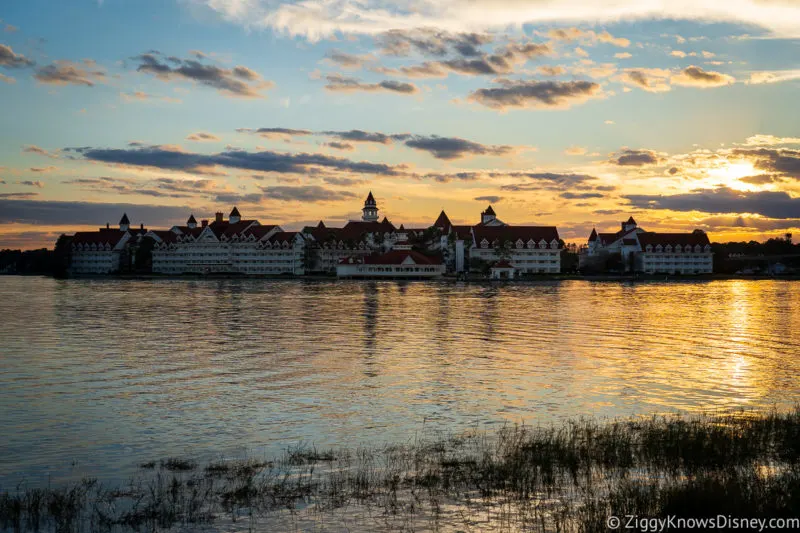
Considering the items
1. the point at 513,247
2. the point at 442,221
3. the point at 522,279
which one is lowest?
the point at 522,279

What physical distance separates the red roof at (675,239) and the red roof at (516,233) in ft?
95.2

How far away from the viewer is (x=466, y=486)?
14148 millimetres

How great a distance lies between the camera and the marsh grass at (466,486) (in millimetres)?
12086

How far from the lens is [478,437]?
1834cm

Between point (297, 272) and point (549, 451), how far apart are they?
172 meters

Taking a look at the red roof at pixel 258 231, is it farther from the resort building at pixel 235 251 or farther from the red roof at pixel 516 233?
the red roof at pixel 516 233

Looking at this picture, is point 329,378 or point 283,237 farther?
point 283,237

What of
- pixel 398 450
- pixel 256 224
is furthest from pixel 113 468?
pixel 256 224

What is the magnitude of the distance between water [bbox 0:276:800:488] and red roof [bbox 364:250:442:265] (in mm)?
107573

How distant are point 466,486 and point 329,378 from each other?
47.7ft

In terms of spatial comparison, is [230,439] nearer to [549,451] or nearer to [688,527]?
[549,451]

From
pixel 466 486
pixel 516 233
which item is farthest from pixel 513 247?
pixel 466 486

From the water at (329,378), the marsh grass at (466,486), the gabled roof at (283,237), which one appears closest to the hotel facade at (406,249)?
the gabled roof at (283,237)

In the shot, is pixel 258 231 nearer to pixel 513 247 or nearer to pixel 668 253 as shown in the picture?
pixel 513 247
